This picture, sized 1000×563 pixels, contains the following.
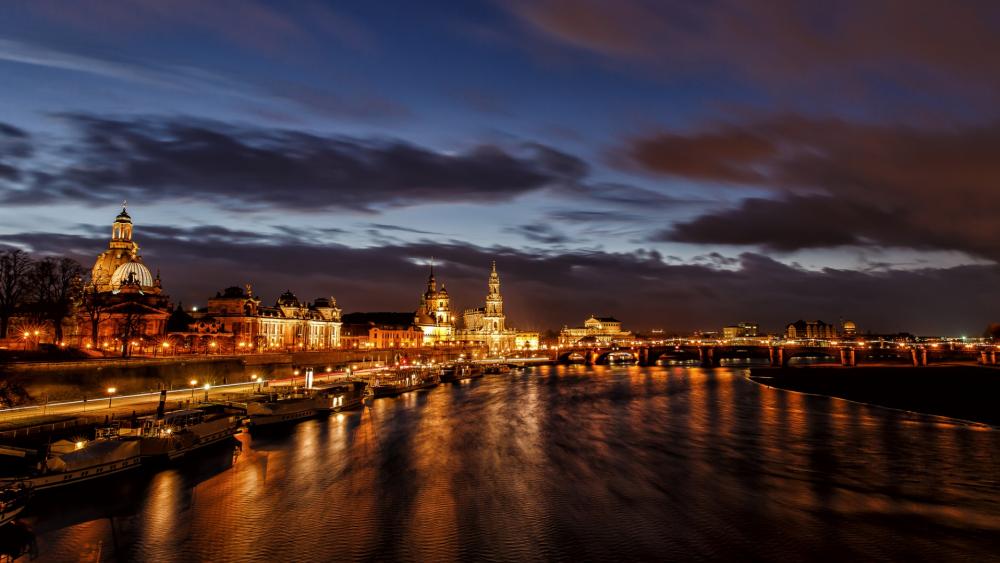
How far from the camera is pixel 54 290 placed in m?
81.7

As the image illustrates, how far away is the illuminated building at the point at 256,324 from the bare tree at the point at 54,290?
27.3 meters

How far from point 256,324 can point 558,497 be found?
120 m

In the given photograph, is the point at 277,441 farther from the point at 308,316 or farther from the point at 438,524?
the point at 308,316

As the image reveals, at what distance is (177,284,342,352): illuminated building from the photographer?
126 m

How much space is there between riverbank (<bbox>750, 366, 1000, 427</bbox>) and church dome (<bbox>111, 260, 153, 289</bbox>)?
423 ft

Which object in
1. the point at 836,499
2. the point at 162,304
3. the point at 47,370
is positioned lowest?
the point at 836,499

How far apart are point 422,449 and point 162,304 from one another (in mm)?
100016

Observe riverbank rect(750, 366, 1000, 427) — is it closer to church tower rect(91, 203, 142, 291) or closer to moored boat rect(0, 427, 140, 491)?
moored boat rect(0, 427, 140, 491)

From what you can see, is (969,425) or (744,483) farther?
(969,425)

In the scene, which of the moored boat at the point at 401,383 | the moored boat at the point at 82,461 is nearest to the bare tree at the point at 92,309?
the moored boat at the point at 401,383

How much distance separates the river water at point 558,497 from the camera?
86.7 ft

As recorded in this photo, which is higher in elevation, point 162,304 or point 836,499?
point 162,304

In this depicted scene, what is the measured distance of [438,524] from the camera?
29594 millimetres

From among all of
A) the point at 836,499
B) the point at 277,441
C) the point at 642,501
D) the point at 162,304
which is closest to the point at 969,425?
the point at 836,499
